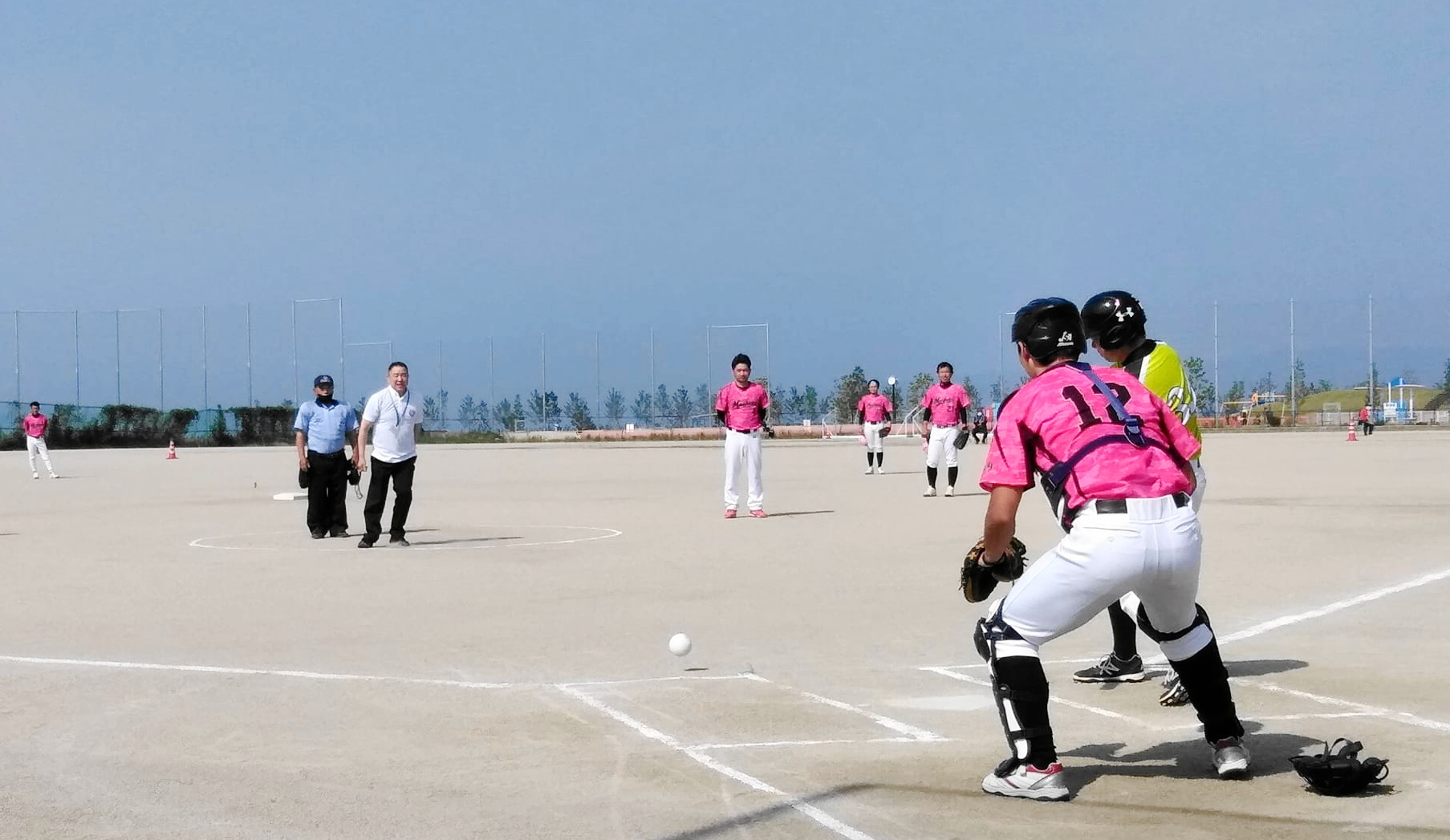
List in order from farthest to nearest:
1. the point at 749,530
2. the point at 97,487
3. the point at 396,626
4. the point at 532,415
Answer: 1. the point at 532,415
2. the point at 97,487
3. the point at 749,530
4. the point at 396,626

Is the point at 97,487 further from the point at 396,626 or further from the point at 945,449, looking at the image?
the point at 396,626

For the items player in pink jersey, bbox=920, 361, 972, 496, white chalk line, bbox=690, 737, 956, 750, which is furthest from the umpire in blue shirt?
white chalk line, bbox=690, 737, 956, 750

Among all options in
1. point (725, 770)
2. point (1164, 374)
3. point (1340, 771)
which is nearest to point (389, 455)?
point (1164, 374)

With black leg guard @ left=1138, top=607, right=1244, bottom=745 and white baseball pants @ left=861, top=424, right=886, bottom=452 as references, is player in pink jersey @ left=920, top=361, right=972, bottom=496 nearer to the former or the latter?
white baseball pants @ left=861, top=424, right=886, bottom=452

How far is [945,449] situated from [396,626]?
16036mm

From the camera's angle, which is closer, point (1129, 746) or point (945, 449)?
point (1129, 746)

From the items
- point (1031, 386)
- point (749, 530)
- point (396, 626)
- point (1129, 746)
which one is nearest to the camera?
point (1031, 386)

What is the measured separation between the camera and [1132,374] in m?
7.80

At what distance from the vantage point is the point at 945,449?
25953 mm

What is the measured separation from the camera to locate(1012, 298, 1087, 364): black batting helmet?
621 cm

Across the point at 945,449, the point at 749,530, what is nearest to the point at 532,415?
the point at 945,449

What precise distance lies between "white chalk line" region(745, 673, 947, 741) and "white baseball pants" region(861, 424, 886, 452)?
26.2 metres

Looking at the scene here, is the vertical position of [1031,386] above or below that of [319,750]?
above

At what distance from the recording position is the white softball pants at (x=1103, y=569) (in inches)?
229
